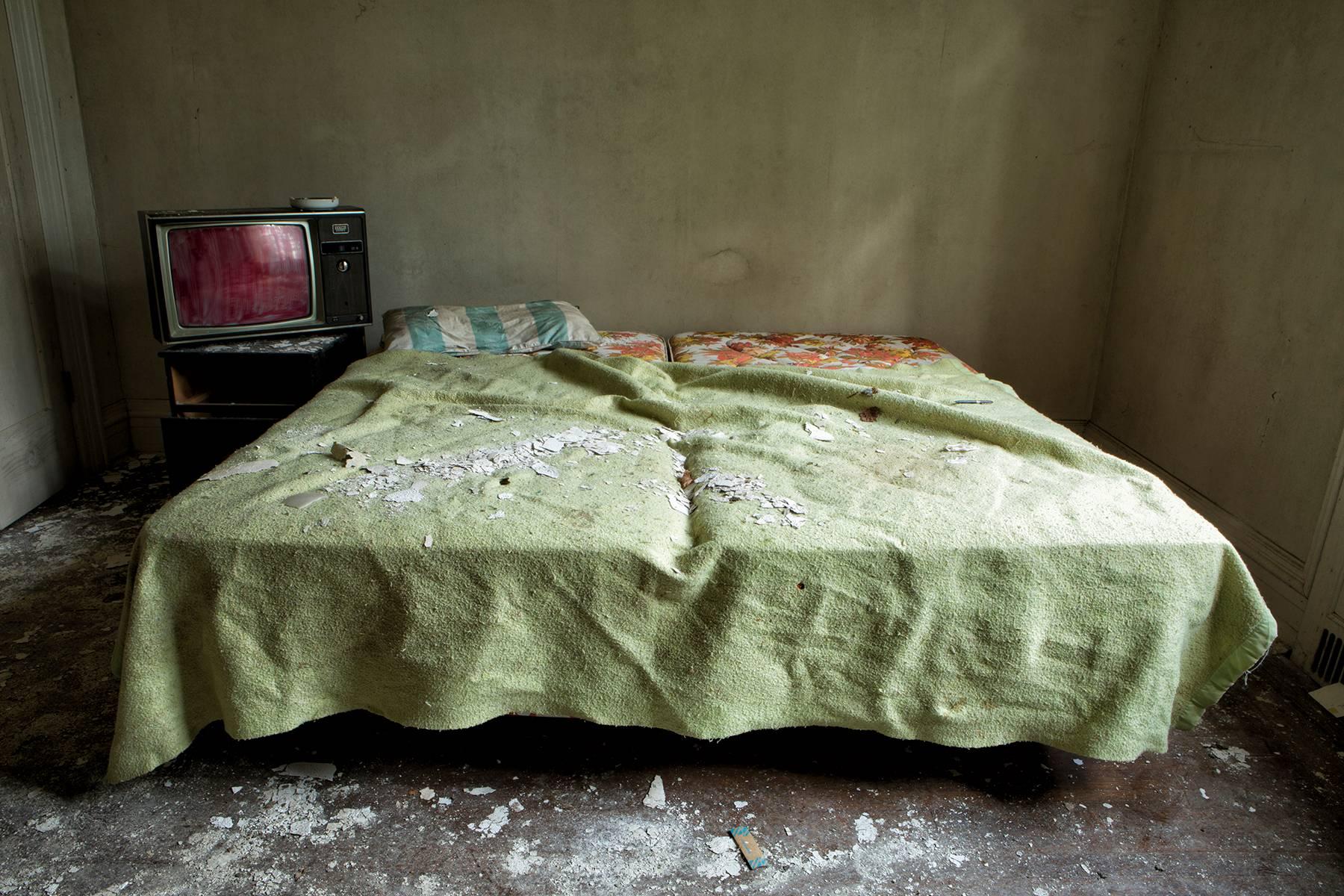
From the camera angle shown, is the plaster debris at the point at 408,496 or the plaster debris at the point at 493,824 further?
the plaster debris at the point at 408,496

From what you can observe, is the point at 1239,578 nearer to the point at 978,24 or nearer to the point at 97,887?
the point at 97,887

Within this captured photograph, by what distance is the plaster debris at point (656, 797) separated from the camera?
155cm

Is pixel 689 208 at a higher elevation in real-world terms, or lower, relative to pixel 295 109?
lower

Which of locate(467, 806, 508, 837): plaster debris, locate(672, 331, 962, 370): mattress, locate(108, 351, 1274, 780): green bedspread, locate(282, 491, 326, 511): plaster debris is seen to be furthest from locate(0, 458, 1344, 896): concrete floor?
locate(672, 331, 962, 370): mattress

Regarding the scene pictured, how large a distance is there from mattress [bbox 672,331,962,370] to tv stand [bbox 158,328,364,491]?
1113 mm

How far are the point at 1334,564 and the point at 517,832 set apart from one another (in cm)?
189

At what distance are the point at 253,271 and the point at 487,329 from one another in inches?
27.3

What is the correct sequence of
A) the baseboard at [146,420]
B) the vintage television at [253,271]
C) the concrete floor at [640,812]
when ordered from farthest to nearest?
1. the baseboard at [146,420]
2. the vintage television at [253,271]
3. the concrete floor at [640,812]

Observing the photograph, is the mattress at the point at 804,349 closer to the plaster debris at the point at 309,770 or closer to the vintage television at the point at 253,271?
the vintage television at the point at 253,271

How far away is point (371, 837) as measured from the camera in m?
1.46

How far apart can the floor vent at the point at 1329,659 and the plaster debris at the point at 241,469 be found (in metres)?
2.34

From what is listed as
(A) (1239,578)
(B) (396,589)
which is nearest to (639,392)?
(B) (396,589)

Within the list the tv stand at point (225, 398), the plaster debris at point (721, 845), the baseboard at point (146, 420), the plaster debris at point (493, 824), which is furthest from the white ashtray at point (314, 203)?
the plaster debris at point (721, 845)

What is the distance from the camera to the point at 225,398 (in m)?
2.74
